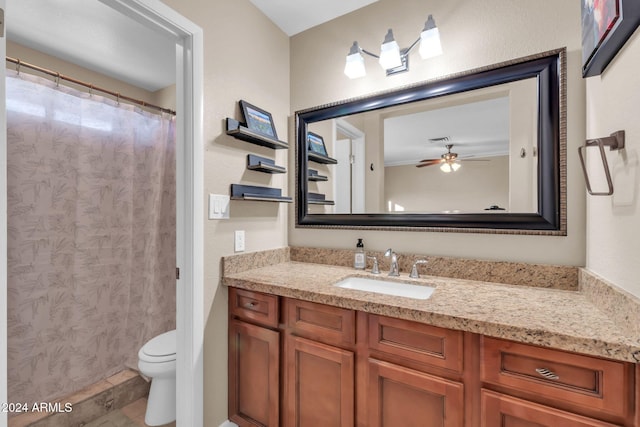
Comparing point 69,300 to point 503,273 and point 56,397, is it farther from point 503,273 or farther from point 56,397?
point 503,273

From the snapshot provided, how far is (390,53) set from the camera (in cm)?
154

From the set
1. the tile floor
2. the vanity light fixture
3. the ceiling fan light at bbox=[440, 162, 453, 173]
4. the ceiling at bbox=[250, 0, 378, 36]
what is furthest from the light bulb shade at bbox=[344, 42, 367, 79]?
the tile floor

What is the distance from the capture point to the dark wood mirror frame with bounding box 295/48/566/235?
1244 millimetres

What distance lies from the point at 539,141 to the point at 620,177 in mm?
476

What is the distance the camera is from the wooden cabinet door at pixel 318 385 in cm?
115

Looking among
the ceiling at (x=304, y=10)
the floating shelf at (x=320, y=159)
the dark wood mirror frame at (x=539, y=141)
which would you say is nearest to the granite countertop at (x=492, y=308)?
the dark wood mirror frame at (x=539, y=141)

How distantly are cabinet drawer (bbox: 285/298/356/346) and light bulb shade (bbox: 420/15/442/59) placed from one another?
133cm

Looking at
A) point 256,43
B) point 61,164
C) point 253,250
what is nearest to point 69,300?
point 61,164

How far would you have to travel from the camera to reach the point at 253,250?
1.73 meters

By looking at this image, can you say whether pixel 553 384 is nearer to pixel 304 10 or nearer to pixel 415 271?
pixel 415 271

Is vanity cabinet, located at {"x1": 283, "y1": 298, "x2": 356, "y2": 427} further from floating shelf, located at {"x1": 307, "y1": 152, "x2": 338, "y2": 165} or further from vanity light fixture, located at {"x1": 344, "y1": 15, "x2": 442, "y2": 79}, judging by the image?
vanity light fixture, located at {"x1": 344, "y1": 15, "x2": 442, "y2": 79}

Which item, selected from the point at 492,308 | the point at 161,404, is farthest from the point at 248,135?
the point at 161,404

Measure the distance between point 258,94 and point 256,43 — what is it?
314mm

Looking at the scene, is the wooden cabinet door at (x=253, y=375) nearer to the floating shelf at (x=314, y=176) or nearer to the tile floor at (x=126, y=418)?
the tile floor at (x=126, y=418)
